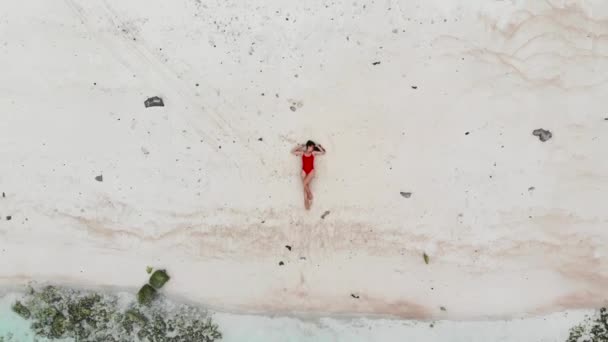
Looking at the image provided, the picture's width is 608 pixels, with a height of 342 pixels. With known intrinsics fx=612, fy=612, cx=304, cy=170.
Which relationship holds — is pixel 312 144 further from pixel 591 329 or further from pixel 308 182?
pixel 591 329

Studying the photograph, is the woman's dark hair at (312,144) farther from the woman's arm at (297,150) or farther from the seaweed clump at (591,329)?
the seaweed clump at (591,329)

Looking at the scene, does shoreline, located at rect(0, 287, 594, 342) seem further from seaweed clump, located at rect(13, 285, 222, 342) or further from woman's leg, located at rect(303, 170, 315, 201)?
woman's leg, located at rect(303, 170, 315, 201)

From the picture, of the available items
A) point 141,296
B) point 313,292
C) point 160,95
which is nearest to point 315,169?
point 313,292

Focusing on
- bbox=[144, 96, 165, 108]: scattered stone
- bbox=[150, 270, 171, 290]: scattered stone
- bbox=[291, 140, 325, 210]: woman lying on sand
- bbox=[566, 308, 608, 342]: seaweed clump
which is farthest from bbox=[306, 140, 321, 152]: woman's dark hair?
bbox=[566, 308, 608, 342]: seaweed clump

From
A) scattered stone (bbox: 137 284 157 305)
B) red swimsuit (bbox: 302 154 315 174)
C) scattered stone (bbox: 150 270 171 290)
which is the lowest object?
scattered stone (bbox: 137 284 157 305)

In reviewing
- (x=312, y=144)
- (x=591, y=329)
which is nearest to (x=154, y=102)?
(x=312, y=144)

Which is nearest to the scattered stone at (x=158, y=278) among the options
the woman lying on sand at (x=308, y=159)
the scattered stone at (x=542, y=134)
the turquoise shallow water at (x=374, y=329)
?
the turquoise shallow water at (x=374, y=329)
